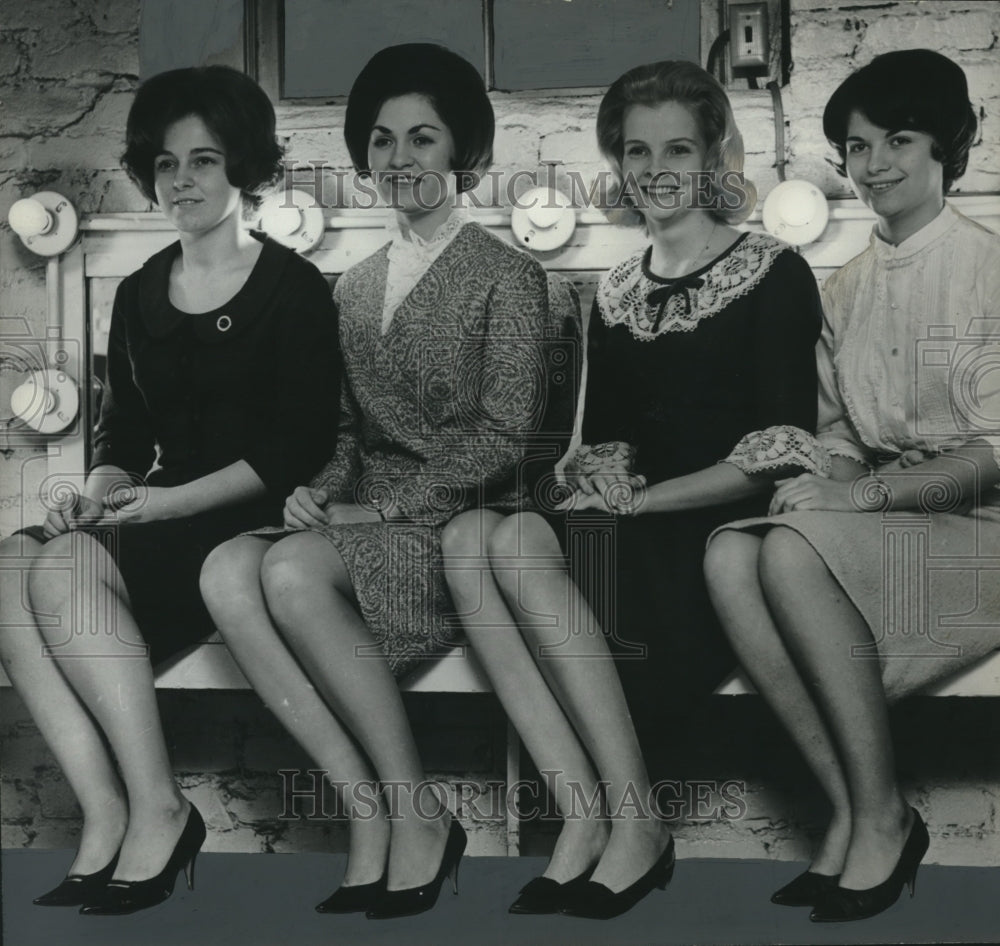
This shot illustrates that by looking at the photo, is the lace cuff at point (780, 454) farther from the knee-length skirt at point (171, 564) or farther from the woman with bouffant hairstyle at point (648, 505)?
the knee-length skirt at point (171, 564)

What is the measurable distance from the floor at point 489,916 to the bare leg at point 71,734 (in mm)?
123

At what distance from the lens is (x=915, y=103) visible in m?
2.63

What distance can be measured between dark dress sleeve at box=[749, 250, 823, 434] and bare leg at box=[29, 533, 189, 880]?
4.37ft

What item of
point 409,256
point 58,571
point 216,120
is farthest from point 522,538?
point 216,120

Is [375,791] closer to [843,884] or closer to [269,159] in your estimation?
[843,884]

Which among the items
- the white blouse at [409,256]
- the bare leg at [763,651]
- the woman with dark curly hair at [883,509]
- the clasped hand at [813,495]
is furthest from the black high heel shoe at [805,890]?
the white blouse at [409,256]

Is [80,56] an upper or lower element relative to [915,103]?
upper

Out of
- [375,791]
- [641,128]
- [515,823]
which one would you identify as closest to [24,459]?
[375,791]

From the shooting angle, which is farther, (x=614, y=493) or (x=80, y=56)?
(x=80, y=56)

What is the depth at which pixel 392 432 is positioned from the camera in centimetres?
264

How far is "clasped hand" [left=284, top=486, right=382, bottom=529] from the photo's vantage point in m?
2.63

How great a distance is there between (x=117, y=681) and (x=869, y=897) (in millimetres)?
1539

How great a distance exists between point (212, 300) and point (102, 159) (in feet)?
1.28

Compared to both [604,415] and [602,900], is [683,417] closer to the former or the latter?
[604,415]
